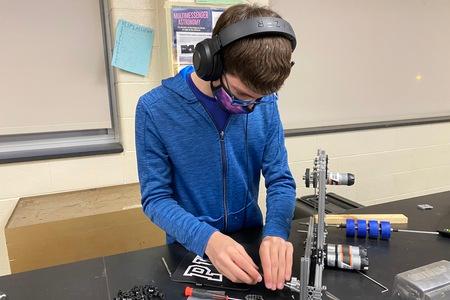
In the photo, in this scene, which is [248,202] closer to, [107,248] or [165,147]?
[165,147]

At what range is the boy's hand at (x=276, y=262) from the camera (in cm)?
76

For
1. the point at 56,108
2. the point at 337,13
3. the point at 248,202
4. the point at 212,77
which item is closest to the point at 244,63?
the point at 212,77

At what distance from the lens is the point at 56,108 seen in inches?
71.1

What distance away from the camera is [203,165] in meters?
1.01

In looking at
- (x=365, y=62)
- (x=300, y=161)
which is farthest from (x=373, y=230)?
(x=365, y=62)

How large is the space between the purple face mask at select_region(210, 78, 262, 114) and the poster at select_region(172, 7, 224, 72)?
0.86 m

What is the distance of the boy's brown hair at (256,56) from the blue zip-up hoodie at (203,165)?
0.22m

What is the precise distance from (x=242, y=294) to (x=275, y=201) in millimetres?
334

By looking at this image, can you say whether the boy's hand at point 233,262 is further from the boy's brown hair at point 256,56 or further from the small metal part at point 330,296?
the boy's brown hair at point 256,56

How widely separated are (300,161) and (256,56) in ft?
5.55

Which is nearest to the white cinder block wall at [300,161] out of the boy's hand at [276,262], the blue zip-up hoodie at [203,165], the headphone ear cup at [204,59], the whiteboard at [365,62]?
the whiteboard at [365,62]

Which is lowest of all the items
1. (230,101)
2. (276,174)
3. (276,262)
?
(276,262)

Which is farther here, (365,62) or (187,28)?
(365,62)

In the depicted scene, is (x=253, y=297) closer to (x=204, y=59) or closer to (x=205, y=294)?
(x=205, y=294)
